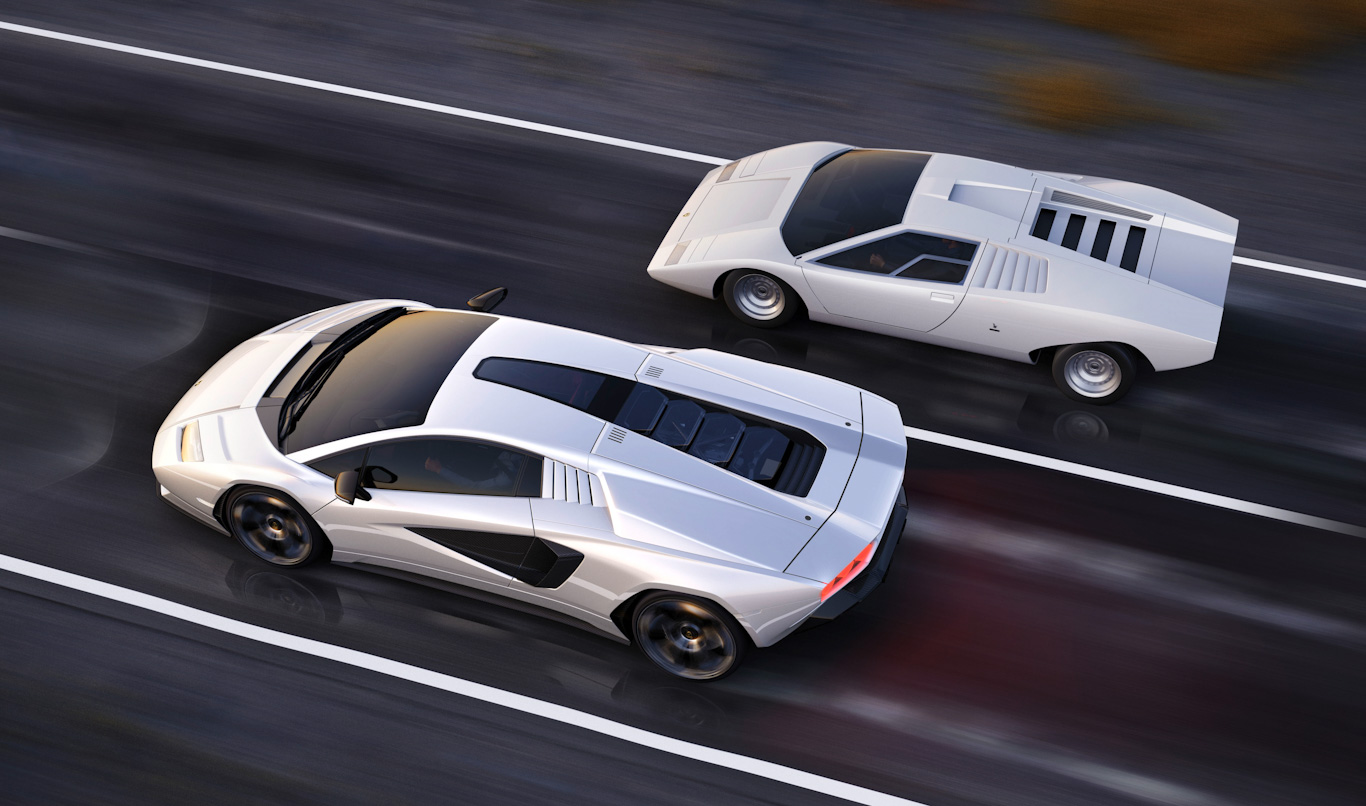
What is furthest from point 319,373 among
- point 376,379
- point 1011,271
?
point 1011,271

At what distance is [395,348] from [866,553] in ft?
10.7

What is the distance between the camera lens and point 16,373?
8164mm

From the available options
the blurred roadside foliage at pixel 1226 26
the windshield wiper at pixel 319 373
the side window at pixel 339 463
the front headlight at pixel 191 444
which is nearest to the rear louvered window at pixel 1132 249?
the blurred roadside foliage at pixel 1226 26

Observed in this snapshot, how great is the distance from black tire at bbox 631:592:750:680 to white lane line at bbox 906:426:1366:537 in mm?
2672

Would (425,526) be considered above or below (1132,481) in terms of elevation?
below

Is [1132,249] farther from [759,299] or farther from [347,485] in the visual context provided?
[347,485]

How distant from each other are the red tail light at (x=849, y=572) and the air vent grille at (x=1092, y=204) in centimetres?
381

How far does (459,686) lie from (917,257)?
4.50 metres

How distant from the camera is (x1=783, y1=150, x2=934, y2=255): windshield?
7.97m

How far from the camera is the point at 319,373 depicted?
21.8 ft

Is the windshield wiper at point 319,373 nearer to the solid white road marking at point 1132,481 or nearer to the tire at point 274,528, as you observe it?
the tire at point 274,528

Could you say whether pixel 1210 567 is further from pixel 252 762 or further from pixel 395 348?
pixel 252 762

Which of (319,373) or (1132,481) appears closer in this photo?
(319,373)

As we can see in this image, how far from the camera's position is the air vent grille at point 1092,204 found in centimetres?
805
